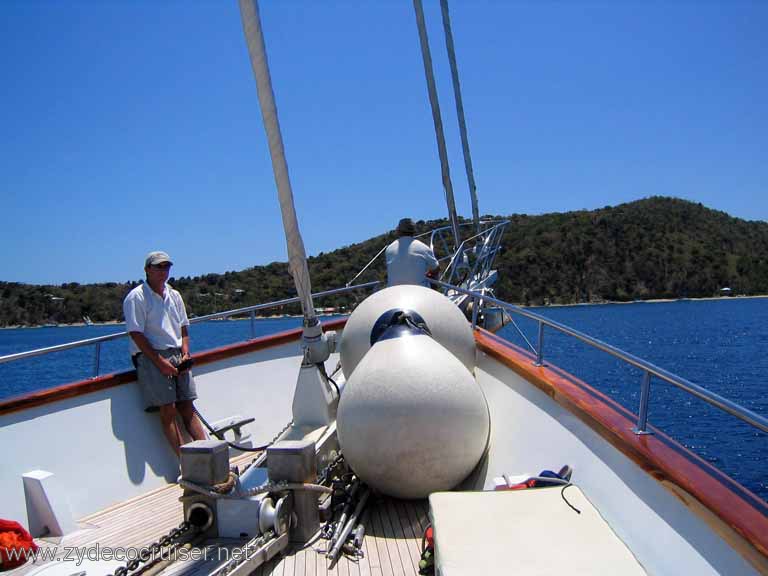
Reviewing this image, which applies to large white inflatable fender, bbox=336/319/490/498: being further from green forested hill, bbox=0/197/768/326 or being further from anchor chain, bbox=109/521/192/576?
green forested hill, bbox=0/197/768/326

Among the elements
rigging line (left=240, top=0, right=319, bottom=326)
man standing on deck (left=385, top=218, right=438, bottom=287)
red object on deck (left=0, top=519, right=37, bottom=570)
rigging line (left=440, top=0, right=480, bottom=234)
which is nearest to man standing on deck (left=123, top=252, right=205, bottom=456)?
rigging line (left=240, top=0, right=319, bottom=326)

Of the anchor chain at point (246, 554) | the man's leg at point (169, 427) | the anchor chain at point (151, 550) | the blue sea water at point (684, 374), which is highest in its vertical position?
the man's leg at point (169, 427)

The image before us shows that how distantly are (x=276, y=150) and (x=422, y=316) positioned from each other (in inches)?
71.4

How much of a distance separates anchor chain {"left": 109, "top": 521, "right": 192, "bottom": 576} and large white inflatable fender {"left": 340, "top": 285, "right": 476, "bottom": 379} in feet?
6.78

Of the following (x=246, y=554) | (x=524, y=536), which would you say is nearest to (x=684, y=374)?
(x=524, y=536)

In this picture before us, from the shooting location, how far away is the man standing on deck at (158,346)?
4.29 meters

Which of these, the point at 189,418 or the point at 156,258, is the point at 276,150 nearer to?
the point at 156,258

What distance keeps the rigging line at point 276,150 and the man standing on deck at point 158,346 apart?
1067 mm

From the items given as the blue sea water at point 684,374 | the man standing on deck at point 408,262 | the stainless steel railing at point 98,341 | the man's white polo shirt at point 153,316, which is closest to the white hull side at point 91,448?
the stainless steel railing at point 98,341

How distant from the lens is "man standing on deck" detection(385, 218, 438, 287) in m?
7.32

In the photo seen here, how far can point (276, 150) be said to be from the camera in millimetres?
3529

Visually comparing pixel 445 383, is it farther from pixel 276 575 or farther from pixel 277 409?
pixel 277 409

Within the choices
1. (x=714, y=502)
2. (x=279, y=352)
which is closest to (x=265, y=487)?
(x=714, y=502)

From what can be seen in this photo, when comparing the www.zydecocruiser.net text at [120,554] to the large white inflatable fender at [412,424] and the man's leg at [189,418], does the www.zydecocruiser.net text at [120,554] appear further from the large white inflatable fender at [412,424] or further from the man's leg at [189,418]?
the man's leg at [189,418]
